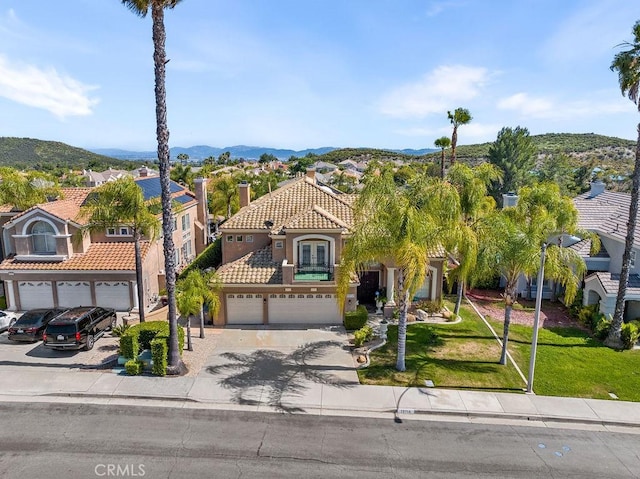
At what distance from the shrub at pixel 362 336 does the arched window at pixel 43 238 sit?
18.2 meters

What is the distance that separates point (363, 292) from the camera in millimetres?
26469

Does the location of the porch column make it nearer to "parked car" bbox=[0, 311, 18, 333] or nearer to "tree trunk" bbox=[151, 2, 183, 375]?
"tree trunk" bbox=[151, 2, 183, 375]

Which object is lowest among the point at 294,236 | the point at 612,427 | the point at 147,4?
the point at 612,427

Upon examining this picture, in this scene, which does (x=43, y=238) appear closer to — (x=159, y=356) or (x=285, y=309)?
(x=159, y=356)

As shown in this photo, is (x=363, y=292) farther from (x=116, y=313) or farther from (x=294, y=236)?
(x=116, y=313)

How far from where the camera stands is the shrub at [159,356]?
17312 mm

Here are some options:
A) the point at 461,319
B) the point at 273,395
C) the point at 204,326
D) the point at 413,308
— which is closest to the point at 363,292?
the point at 413,308

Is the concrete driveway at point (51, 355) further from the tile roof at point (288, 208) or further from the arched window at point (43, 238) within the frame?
the tile roof at point (288, 208)

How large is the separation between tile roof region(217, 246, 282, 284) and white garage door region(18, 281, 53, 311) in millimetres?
9953

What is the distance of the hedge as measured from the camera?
1738cm

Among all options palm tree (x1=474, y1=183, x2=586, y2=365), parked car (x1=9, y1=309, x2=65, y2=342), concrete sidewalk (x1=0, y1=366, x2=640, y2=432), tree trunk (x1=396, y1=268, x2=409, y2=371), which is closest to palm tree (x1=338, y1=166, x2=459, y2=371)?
tree trunk (x1=396, y1=268, x2=409, y2=371)

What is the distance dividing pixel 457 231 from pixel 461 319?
852 cm

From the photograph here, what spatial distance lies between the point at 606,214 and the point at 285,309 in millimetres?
23836

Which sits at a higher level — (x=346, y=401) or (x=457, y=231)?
(x=457, y=231)
